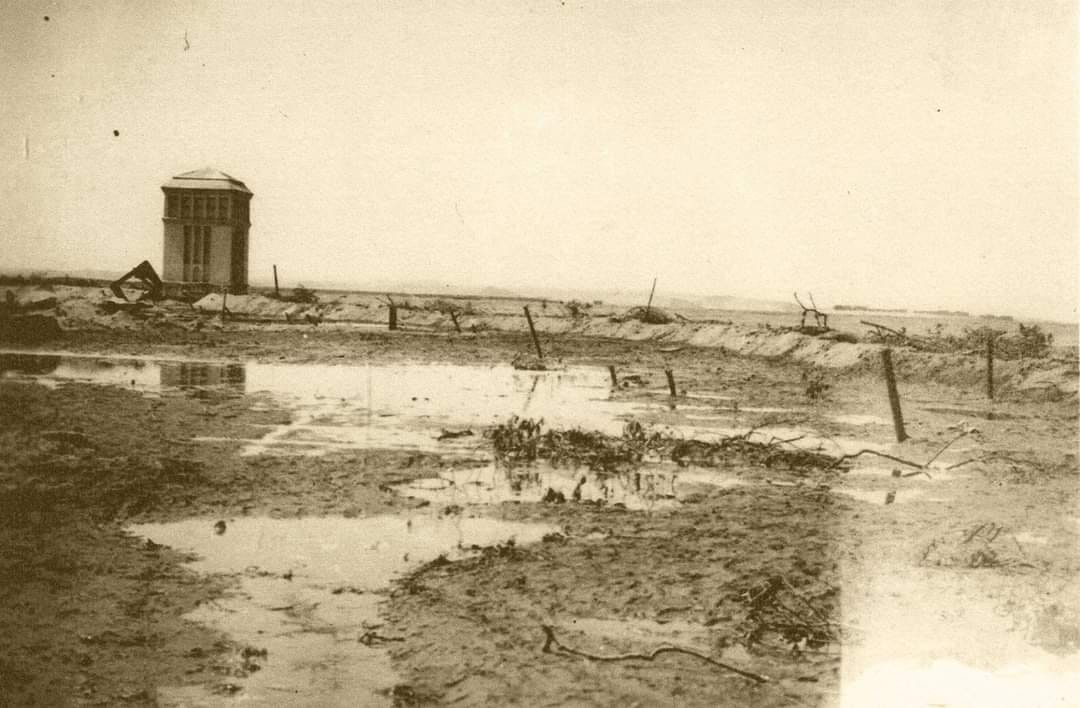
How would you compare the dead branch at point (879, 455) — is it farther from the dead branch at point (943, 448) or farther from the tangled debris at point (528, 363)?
the tangled debris at point (528, 363)

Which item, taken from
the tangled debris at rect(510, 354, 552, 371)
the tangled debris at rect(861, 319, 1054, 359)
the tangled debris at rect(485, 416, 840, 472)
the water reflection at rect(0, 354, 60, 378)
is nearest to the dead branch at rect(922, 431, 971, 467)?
the tangled debris at rect(485, 416, 840, 472)

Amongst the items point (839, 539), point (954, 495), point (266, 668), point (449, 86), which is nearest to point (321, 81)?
point (449, 86)

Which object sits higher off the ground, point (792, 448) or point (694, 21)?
point (694, 21)

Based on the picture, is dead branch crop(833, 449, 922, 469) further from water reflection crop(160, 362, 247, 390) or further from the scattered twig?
water reflection crop(160, 362, 247, 390)

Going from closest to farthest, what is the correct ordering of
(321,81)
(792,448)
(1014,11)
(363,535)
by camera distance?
1. (363,535)
2. (1014,11)
3. (321,81)
4. (792,448)

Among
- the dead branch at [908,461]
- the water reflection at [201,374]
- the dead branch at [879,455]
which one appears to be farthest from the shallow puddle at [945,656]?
the water reflection at [201,374]

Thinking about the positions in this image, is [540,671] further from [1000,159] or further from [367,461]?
[1000,159]

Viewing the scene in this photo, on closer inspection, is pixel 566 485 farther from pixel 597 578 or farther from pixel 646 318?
pixel 646 318
